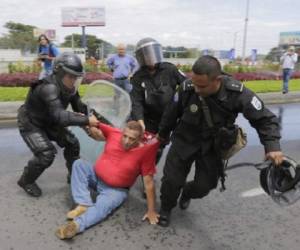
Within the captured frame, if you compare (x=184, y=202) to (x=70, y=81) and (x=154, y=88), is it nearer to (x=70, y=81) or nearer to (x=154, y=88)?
(x=154, y=88)

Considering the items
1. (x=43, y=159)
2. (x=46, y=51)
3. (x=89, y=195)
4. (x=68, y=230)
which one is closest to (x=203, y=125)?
(x=89, y=195)

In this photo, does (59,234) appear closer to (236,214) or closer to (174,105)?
(174,105)

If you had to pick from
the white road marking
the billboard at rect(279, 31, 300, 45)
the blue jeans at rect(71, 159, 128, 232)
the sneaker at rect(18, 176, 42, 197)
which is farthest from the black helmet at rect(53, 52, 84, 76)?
the billboard at rect(279, 31, 300, 45)

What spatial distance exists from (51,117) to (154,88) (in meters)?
1.02

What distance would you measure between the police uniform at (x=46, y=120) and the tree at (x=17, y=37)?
5648cm

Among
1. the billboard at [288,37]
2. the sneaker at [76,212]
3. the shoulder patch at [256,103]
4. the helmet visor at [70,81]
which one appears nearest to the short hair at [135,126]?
the helmet visor at [70,81]

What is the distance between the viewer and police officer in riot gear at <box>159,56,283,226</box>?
3.20 metres

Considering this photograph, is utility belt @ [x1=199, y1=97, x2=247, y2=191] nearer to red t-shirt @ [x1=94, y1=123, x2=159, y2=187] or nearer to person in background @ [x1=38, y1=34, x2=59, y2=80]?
red t-shirt @ [x1=94, y1=123, x2=159, y2=187]

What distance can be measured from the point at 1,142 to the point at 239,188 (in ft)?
12.9

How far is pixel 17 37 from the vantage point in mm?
71500

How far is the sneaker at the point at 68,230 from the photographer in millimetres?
3498

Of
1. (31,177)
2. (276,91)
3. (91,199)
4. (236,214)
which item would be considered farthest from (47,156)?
(276,91)

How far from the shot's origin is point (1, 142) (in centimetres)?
702

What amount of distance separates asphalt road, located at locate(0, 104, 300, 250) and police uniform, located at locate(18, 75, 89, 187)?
407mm
